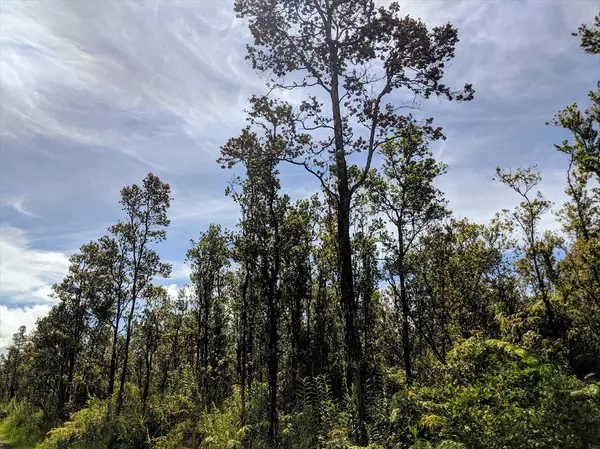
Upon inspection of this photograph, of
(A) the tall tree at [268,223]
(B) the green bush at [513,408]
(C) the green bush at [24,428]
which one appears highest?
(A) the tall tree at [268,223]

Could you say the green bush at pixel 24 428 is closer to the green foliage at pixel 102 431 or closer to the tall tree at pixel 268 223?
the green foliage at pixel 102 431

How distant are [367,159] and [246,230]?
24.6 ft

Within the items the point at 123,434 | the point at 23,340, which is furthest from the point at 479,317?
the point at 23,340

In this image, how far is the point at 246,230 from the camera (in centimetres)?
1694

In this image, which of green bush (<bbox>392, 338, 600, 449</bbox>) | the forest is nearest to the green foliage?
the forest

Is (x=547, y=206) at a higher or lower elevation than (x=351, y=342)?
higher

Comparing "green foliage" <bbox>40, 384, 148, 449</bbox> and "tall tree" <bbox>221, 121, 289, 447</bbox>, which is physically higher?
"tall tree" <bbox>221, 121, 289, 447</bbox>

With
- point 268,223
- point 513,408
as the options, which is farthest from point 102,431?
point 513,408

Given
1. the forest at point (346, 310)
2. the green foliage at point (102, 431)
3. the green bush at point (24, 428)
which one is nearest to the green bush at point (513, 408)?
the forest at point (346, 310)

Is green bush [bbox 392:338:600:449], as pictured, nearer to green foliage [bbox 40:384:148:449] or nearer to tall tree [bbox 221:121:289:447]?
tall tree [bbox 221:121:289:447]

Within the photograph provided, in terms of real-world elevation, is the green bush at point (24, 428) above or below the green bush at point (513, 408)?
below

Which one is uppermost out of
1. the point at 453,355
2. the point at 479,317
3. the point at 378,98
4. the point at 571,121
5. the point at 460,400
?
the point at 571,121

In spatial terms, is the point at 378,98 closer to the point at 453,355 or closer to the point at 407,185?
the point at 453,355

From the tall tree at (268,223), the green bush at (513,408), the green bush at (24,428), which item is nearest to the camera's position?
the green bush at (513,408)
